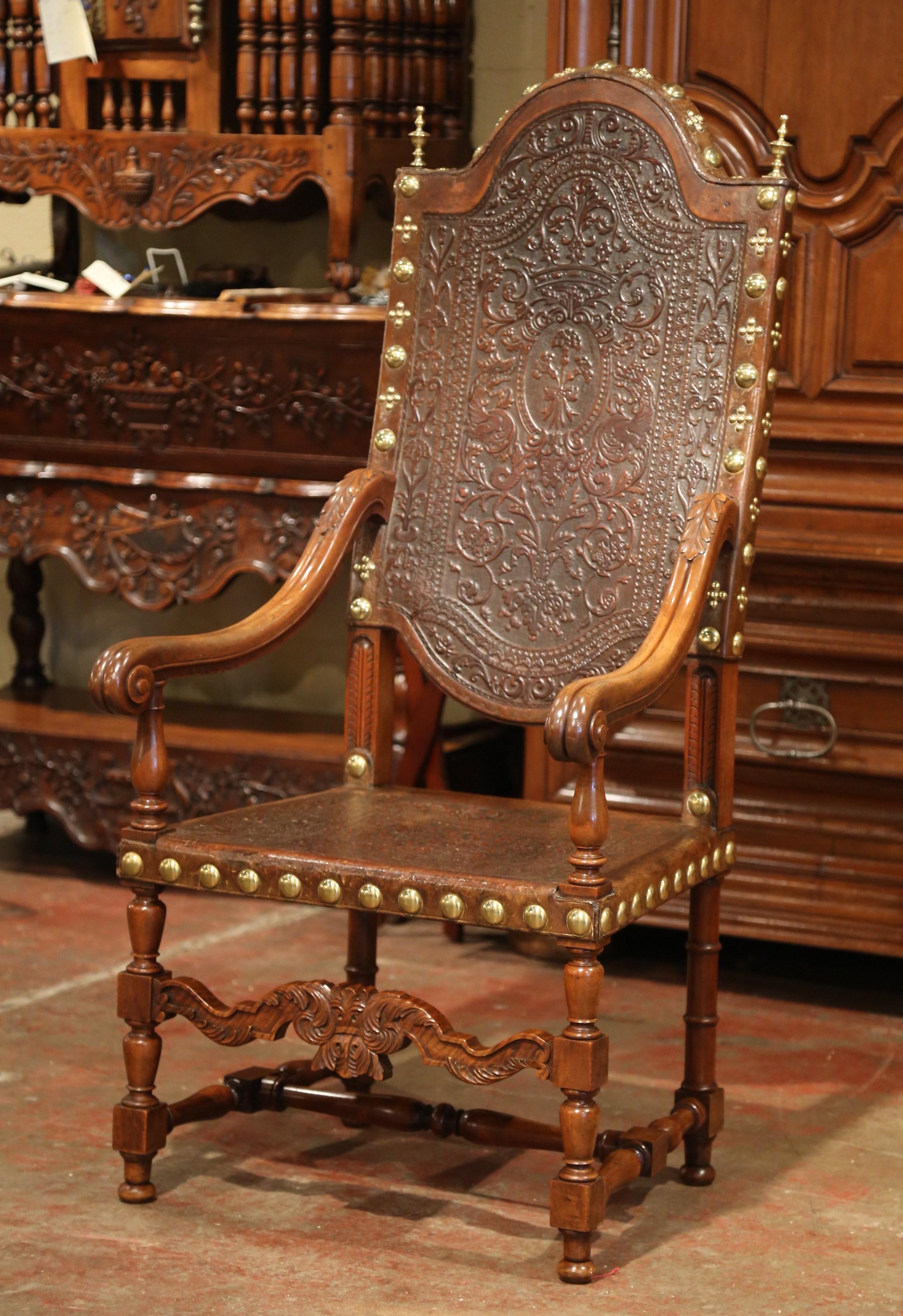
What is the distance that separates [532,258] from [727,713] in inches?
28.7

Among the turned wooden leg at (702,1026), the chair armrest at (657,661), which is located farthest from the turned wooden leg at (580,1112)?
the turned wooden leg at (702,1026)

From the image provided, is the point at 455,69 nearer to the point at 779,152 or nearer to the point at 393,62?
the point at 393,62

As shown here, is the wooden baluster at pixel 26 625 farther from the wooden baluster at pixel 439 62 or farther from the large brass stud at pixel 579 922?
the large brass stud at pixel 579 922

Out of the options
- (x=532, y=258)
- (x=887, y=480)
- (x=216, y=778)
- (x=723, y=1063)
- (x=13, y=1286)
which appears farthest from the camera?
(x=216, y=778)

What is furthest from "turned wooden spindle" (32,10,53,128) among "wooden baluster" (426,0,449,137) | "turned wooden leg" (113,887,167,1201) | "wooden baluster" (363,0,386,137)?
"turned wooden leg" (113,887,167,1201)

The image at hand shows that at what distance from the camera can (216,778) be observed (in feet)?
12.9

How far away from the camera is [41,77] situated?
13.2ft

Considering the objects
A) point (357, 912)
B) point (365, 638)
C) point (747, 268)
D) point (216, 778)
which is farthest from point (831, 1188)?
point (216, 778)

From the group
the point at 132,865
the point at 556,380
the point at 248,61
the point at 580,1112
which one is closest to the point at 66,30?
the point at 248,61

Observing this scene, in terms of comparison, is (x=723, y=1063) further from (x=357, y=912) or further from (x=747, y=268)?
(x=747, y=268)

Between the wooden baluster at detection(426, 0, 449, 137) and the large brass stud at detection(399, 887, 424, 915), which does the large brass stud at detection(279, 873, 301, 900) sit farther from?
the wooden baluster at detection(426, 0, 449, 137)

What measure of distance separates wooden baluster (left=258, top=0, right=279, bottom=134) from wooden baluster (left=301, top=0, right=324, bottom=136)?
6 centimetres

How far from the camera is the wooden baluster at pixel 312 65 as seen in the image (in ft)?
12.5

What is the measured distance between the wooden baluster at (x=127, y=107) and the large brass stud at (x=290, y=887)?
214 centimetres
